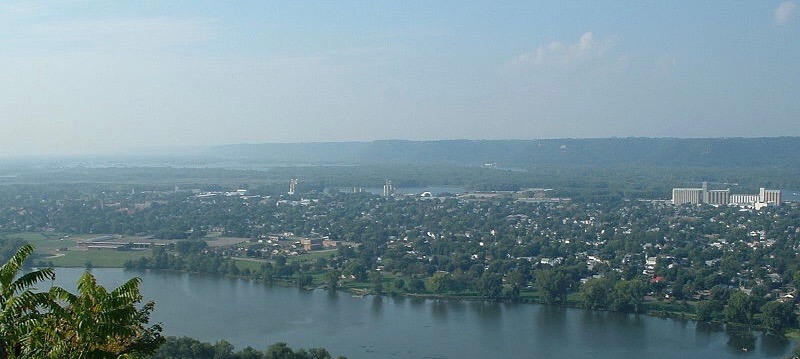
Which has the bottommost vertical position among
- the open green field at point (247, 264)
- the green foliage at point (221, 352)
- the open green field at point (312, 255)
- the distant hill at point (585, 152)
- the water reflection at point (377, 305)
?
the water reflection at point (377, 305)

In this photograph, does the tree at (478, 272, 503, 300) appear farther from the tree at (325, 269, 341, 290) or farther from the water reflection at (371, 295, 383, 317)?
the tree at (325, 269, 341, 290)

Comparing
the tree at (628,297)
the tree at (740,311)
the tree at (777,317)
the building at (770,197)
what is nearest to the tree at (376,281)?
the tree at (628,297)

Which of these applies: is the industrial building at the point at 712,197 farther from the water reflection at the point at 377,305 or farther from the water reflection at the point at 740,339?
the water reflection at the point at 740,339

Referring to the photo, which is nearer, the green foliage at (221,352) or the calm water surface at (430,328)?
the green foliage at (221,352)

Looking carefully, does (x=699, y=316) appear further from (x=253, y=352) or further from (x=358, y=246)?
(x=358, y=246)

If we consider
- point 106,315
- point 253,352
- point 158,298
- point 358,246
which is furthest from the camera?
point 358,246

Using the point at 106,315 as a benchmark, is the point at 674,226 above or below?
below

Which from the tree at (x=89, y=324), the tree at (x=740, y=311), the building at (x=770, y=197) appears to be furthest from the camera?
the building at (x=770, y=197)

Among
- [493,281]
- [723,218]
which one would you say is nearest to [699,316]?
[493,281]
